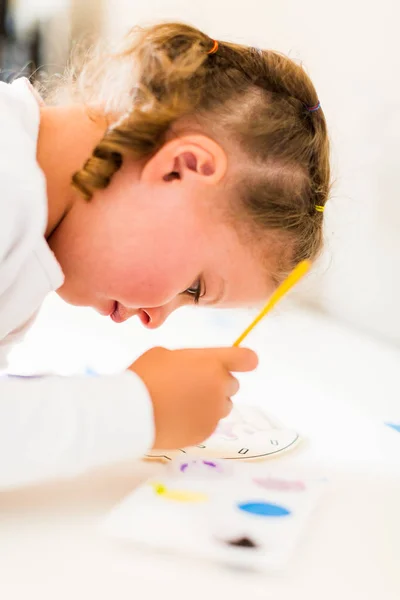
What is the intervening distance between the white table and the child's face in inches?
5.7

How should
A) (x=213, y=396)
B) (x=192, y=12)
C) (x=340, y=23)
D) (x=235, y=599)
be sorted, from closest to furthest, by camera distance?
(x=235, y=599) → (x=213, y=396) → (x=340, y=23) → (x=192, y=12)

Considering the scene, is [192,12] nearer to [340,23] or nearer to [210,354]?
[340,23]

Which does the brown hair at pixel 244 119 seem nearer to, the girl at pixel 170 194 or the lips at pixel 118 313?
the girl at pixel 170 194

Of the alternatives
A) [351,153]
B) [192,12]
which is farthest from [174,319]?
[192,12]

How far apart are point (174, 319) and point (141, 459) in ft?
1.35

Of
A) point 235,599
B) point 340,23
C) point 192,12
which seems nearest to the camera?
point 235,599

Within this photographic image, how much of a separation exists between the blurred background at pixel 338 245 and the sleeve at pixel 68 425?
269 millimetres

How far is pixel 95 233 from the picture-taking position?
0.65m

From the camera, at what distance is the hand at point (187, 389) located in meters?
0.55

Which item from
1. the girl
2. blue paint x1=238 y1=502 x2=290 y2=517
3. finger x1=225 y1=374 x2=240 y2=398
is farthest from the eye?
blue paint x1=238 y1=502 x2=290 y2=517

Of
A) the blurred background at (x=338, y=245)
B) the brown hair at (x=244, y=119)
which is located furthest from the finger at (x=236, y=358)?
the blurred background at (x=338, y=245)

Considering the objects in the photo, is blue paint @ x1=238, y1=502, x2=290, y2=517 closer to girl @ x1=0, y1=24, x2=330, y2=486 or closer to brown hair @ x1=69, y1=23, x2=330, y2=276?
girl @ x1=0, y1=24, x2=330, y2=486

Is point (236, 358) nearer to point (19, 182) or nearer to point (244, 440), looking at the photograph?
point (244, 440)

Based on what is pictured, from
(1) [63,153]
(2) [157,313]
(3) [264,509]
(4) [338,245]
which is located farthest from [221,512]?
(4) [338,245]
